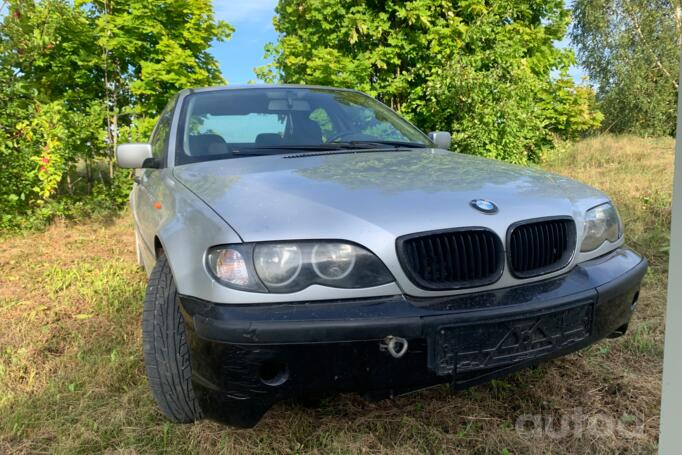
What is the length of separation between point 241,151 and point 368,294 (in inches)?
51.2

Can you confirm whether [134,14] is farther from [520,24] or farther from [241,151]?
[520,24]

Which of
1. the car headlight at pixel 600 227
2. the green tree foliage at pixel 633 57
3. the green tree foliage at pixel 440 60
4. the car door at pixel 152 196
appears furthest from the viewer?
the green tree foliage at pixel 633 57

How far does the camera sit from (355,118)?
3.21 metres

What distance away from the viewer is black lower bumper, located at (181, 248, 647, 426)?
1.54m

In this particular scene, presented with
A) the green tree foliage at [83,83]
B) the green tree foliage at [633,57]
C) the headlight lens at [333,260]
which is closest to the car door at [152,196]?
the headlight lens at [333,260]

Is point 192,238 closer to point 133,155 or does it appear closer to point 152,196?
point 152,196

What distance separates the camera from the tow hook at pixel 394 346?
1.56 metres

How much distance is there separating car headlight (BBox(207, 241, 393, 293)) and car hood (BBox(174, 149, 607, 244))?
0.04 metres

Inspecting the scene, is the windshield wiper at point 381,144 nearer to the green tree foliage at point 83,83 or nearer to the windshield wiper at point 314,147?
the windshield wiper at point 314,147

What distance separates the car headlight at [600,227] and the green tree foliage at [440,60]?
4973 millimetres

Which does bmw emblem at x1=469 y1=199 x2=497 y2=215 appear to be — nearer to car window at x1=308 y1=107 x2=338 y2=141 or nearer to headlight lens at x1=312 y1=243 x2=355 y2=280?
headlight lens at x1=312 y1=243 x2=355 y2=280

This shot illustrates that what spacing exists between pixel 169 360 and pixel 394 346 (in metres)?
0.92

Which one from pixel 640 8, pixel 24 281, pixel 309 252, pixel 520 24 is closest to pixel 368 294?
pixel 309 252

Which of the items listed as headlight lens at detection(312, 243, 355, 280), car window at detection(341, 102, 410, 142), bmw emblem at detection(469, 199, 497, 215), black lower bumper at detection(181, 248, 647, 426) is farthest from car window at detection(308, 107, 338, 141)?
black lower bumper at detection(181, 248, 647, 426)
